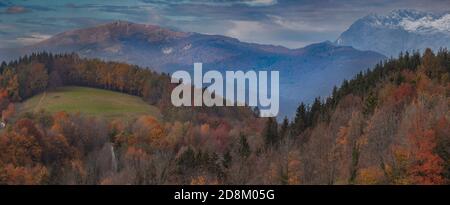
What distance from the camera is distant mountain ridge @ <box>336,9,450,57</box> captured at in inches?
3349

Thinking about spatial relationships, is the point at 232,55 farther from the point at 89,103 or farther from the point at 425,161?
the point at 425,161

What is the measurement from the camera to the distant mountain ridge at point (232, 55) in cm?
8250

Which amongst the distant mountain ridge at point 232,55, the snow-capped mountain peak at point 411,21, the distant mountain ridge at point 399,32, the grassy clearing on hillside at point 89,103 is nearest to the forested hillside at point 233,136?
the grassy clearing on hillside at point 89,103

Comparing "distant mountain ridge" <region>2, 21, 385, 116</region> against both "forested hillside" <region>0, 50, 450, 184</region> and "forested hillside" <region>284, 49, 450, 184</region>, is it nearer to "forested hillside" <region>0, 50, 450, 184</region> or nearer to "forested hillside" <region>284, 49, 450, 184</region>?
"forested hillside" <region>0, 50, 450, 184</region>

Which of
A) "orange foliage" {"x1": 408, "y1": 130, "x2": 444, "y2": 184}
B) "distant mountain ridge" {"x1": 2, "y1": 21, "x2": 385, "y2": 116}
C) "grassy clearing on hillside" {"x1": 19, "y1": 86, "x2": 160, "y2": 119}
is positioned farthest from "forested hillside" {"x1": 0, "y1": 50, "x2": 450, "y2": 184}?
"distant mountain ridge" {"x1": 2, "y1": 21, "x2": 385, "y2": 116}

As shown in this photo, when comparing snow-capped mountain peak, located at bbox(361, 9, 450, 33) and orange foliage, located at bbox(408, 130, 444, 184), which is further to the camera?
snow-capped mountain peak, located at bbox(361, 9, 450, 33)

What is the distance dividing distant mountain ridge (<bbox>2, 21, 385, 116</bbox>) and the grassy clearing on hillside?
11876mm

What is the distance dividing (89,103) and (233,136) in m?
23.9

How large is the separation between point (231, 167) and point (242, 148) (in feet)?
28.8

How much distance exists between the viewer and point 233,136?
65438 mm

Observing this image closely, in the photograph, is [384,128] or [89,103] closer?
[384,128]

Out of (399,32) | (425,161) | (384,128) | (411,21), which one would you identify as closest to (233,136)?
(384,128)

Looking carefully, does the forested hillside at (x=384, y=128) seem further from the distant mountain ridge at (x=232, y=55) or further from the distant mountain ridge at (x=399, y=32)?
the distant mountain ridge at (x=399, y=32)
